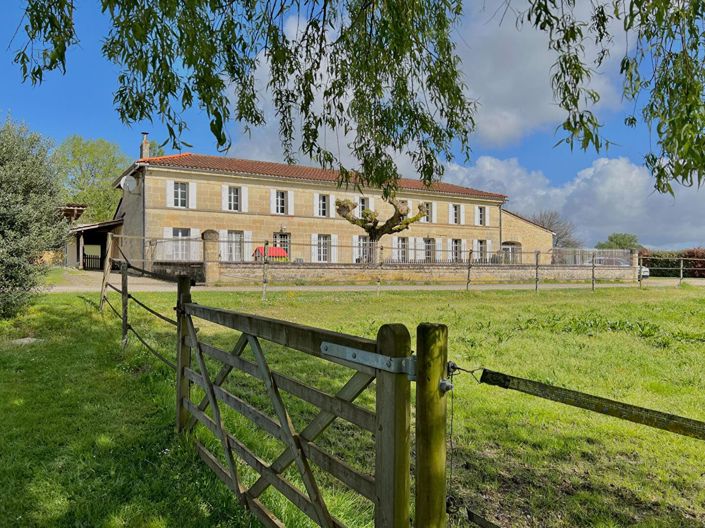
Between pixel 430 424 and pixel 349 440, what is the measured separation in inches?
98.8

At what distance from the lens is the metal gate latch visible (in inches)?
61.9

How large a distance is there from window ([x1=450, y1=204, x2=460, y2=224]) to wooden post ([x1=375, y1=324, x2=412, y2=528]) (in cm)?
3382

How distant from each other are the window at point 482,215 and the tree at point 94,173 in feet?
96.8

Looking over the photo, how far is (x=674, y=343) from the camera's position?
7.64m

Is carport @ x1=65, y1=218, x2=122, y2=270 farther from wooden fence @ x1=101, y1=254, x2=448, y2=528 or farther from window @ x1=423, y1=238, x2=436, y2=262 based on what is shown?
wooden fence @ x1=101, y1=254, x2=448, y2=528

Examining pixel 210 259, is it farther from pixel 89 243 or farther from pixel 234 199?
pixel 89 243

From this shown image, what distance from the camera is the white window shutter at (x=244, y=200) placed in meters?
27.9

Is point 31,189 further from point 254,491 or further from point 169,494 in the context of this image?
point 254,491

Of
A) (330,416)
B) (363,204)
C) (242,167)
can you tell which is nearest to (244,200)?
(242,167)

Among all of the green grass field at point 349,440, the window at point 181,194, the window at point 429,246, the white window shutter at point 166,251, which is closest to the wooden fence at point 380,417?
the green grass field at point 349,440

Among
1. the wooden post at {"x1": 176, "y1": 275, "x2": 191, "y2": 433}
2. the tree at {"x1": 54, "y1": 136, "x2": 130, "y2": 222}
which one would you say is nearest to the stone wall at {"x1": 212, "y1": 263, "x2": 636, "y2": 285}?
the wooden post at {"x1": 176, "y1": 275, "x2": 191, "y2": 433}

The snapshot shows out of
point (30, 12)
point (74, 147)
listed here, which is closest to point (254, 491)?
point (30, 12)

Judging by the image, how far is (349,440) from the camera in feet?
12.7

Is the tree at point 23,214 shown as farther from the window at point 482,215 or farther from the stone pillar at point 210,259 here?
the window at point 482,215
